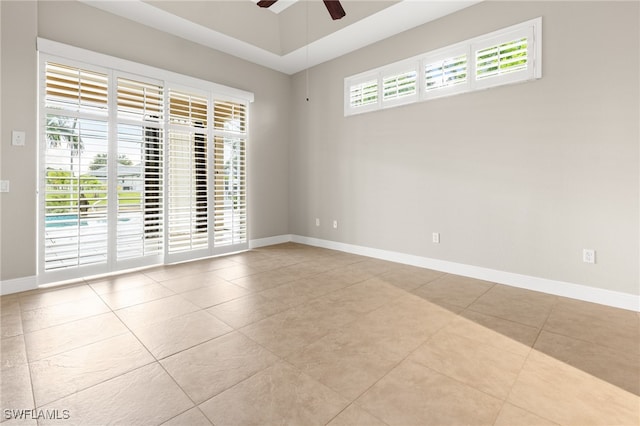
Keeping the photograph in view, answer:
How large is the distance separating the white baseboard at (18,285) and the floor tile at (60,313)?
764mm

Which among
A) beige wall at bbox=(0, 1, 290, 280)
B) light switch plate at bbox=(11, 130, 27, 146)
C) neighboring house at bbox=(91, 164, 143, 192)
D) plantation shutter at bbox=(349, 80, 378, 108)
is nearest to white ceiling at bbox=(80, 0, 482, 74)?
beige wall at bbox=(0, 1, 290, 280)

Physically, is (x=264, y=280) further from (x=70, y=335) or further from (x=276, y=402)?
(x=276, y=402)

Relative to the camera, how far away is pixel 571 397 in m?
1.58

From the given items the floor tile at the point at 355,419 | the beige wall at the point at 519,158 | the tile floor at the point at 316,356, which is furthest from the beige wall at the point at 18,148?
the beige wall at the point at 519,158

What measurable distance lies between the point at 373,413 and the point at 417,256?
117 inches

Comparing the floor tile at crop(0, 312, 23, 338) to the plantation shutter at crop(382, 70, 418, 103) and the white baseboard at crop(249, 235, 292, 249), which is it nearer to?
the white baseboard at crop(249, 235, 292, 249)

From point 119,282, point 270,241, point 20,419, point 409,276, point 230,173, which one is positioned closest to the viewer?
point 20,419

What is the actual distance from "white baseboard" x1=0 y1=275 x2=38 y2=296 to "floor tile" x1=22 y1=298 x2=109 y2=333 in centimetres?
76

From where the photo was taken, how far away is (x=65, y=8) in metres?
3.43

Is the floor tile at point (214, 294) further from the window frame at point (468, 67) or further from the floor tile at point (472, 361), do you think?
the window frame at point (468, 67)

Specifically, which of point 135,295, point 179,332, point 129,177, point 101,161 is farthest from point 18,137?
point 179,332

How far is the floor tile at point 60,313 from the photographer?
243 cm

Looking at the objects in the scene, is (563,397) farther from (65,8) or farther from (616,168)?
(65,8)

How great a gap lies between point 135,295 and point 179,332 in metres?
1.12
